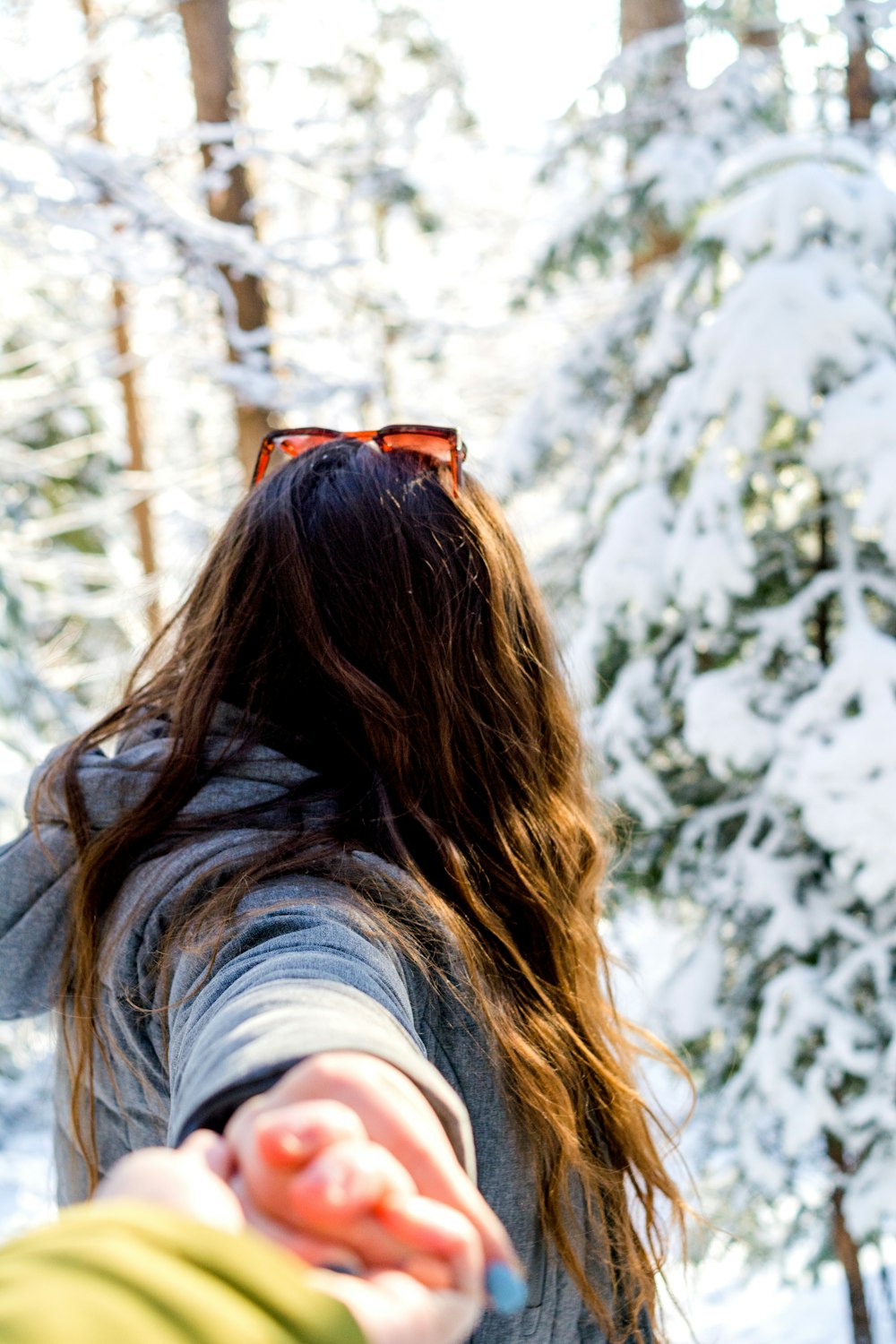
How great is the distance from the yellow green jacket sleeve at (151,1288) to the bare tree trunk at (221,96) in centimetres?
612

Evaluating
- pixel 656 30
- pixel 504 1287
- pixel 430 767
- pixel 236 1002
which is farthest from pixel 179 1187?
pixel 656 30

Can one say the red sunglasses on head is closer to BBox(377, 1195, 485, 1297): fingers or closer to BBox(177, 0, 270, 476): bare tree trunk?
BBox(377, 1195, 485, 1297): fingers


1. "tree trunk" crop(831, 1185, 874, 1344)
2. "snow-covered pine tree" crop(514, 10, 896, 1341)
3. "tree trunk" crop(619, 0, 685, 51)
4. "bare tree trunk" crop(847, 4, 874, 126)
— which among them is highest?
"tree trunk" crop(619, 0, 685, 51)

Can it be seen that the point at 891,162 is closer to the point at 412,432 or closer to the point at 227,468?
the point at 412,432

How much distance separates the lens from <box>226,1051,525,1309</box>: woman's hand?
22.2 inches

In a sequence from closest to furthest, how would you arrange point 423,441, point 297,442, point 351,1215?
point 351,1215 → point 423,441 → point 297,442

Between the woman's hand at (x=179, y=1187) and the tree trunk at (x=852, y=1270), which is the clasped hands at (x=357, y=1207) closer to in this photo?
the woman's hand at (x=179, y=1187)

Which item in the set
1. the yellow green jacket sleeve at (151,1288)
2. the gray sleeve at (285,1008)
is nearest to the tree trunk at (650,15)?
the gray sleeve at (285,1008)

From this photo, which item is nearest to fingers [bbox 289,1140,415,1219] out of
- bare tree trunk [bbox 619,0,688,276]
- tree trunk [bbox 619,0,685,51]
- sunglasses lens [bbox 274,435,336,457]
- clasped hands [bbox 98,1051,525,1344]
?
clasped hands [bbox 98,1051,525,1344]

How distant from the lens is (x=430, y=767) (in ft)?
4.41

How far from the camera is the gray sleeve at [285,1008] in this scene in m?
0.70

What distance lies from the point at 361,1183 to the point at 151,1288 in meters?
0.15

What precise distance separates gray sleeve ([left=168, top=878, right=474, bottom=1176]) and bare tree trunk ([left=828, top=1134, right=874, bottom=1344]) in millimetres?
2986

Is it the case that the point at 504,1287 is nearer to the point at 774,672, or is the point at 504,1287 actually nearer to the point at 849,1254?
the point at 774,672
